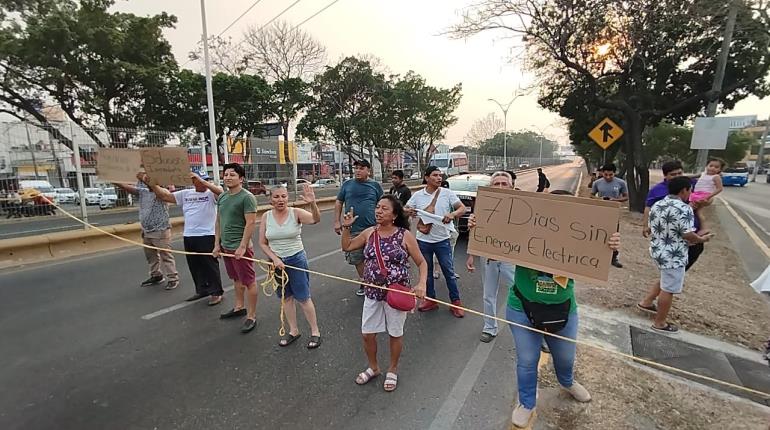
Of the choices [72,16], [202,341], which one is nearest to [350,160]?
[72,16]

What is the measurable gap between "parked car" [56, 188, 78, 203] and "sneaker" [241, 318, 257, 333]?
22.8ft

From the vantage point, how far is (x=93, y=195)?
28.7ft

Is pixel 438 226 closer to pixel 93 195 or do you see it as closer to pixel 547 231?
pixel 547 231

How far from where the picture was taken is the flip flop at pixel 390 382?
2.98 meters

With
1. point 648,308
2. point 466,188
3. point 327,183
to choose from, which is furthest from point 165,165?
point 327,183

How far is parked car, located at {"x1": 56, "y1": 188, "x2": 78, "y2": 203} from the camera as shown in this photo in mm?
8320

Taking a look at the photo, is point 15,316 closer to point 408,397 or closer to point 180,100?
point 408,397

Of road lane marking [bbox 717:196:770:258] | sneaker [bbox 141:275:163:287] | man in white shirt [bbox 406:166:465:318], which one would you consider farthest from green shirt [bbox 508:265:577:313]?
road lane marking [bbox 717:196:770:258]

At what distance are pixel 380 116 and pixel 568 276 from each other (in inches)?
1177

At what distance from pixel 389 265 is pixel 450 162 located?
34.4 metres

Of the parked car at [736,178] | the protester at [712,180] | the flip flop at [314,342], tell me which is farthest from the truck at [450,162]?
the flip flop at [314,342]

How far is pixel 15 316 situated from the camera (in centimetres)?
451

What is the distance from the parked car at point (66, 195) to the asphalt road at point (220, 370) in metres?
3.99

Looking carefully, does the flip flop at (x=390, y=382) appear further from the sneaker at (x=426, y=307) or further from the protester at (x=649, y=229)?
the protester at (x=649, y=229)
